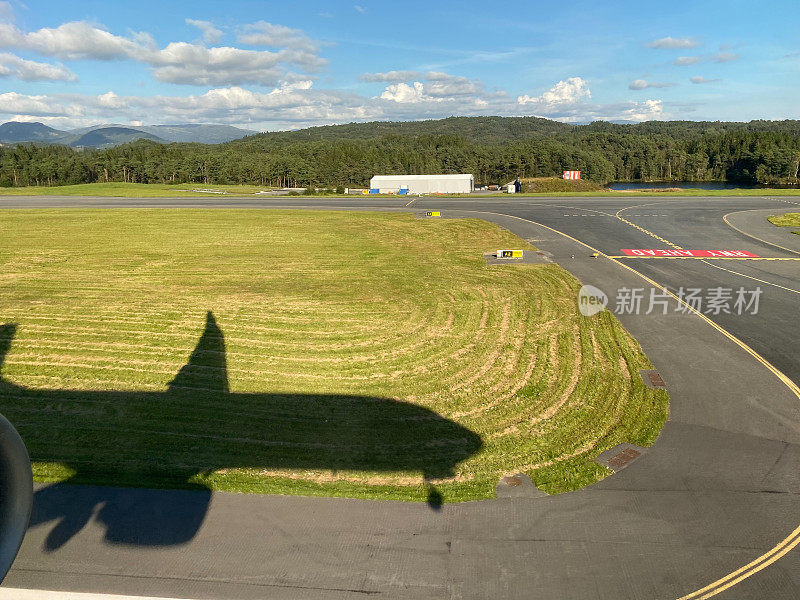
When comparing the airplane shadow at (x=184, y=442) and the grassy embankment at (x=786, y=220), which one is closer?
the airplane shadow at (x=184, y=442)

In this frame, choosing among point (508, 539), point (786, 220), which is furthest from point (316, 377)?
point (786, 220)

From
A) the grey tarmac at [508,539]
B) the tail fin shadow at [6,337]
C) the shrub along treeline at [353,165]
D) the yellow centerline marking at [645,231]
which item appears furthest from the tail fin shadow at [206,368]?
the shrub along treeline at [353,165]

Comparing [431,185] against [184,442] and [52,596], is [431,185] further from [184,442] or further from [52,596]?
[52,596]

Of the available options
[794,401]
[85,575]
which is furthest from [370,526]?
[794,401]

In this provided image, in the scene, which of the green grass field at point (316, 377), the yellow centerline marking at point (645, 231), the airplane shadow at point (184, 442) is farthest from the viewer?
the yellow centerline marking at point (645, 231)

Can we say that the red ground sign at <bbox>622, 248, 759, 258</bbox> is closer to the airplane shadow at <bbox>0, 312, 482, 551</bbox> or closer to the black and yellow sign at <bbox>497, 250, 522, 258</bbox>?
the black and yellow sign at <bbox>497, 250, 522, 258</bbox>

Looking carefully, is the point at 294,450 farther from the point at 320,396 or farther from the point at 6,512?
the point at 6,512

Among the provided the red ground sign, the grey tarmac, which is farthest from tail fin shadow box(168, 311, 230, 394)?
the red ground sign

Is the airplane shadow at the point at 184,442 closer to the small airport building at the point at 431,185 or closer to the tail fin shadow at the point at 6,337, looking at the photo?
the tail fin shadow at the point at 6,337
